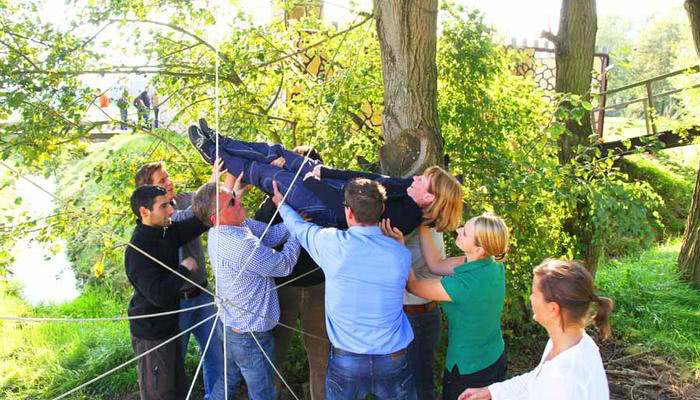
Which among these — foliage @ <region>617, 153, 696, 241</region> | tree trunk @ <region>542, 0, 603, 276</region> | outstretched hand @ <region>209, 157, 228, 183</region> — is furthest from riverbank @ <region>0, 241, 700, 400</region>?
foliage @ <region>617, 153, 696, 241</region>

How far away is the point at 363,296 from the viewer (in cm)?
226

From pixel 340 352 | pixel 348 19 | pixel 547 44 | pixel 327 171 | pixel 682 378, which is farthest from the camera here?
pixel 547 44

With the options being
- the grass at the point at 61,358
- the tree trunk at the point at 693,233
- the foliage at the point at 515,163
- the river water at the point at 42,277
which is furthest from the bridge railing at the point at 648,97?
the river water at the point at 42,277

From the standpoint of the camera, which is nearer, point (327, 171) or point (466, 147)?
point (327, 171)

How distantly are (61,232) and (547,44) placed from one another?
9013mm

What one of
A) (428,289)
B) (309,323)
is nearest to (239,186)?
(309,323)

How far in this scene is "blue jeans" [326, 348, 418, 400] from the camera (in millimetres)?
2309

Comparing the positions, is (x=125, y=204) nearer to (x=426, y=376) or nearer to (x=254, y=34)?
(x=254, y=34)

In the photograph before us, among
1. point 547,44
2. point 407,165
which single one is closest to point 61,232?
point 407,165

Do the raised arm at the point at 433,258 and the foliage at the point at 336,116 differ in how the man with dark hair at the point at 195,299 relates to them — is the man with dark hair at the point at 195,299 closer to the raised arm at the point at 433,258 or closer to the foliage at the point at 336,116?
the foliage at the point at 336,116

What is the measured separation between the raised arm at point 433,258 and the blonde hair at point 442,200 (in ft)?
0.18

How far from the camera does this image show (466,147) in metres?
3.69

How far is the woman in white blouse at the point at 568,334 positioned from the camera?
1768 millimetres

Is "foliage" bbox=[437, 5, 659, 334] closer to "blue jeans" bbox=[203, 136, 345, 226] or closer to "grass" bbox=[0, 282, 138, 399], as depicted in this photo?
"blue jeans" bbox=[203, 136, 345, 226]
